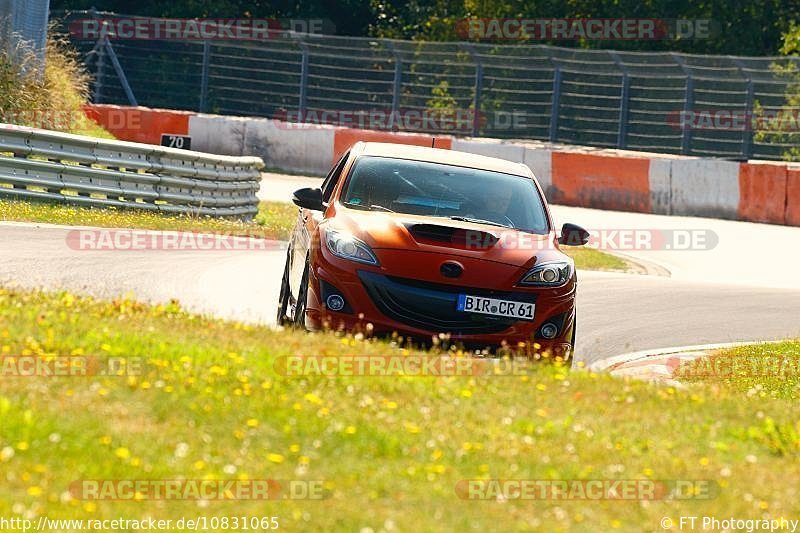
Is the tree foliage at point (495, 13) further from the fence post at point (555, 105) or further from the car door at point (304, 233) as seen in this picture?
the car door at point (304, 233)

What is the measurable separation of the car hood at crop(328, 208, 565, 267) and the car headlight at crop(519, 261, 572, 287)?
61mm

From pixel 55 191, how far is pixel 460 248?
1115 cm

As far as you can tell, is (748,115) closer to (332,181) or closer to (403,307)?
(332,181)

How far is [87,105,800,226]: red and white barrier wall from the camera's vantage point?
89.7 ft

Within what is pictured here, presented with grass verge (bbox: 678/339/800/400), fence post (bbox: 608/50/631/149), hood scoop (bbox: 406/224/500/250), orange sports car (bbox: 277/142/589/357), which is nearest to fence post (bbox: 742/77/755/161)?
fence post (bbox: 608/50/631/149)

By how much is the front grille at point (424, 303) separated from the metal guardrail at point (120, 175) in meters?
10.2

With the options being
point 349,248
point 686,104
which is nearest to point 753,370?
point 349,248

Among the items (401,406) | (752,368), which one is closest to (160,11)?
(752,368)

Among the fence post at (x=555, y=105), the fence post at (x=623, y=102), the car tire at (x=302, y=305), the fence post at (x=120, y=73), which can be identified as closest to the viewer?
the car tire at (x=302, y=305)

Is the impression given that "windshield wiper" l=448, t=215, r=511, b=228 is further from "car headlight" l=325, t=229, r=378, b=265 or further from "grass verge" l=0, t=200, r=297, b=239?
"grass verge" l=0, t=200, r=297, b=239

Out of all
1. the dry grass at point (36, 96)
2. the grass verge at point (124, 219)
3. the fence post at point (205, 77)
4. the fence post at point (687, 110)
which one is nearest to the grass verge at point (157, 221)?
the grass verge at point (124, 219)

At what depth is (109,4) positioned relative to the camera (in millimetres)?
42250

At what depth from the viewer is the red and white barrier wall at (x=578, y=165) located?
27.3m

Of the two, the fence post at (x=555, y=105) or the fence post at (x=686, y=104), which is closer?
the fence post at (x=686, y=104)
